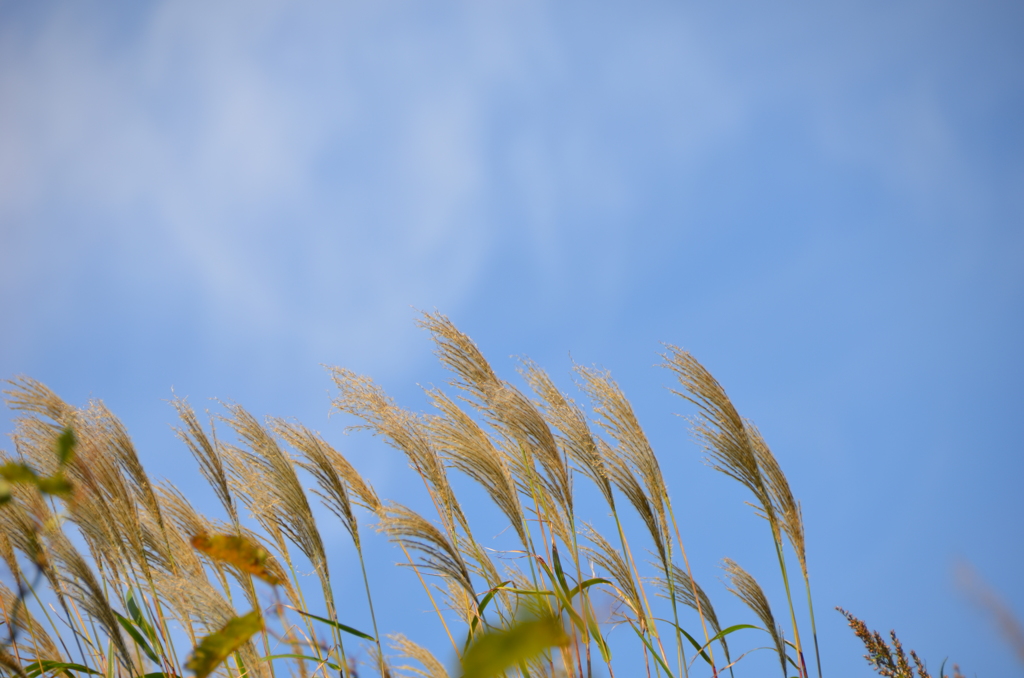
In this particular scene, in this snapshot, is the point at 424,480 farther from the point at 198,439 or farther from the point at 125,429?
the point at 125,429

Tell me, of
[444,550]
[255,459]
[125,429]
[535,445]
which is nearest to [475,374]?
[535,445]

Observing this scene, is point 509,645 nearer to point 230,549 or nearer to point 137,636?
point 230,549

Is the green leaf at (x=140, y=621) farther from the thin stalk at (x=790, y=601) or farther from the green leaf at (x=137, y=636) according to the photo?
the thin stalk at (x=790, y=601)

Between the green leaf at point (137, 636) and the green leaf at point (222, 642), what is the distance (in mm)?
2050

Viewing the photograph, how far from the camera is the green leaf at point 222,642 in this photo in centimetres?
75

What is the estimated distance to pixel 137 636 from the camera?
2.63 metres

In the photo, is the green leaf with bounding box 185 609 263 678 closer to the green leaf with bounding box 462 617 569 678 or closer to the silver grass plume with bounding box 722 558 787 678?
the green leaf with bounding box 462 617 569 678

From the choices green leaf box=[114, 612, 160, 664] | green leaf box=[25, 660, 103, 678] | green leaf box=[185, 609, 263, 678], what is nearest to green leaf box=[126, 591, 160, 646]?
green leaf box=[114, 612, 160, 664]

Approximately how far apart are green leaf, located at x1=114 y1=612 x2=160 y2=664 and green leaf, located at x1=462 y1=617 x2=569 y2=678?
2700 millimetres

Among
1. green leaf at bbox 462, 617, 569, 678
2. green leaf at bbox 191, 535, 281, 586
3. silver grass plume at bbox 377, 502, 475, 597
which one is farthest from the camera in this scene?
silver grass plume at bbox 377, 502, 475, 597

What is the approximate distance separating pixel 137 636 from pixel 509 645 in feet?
9.30

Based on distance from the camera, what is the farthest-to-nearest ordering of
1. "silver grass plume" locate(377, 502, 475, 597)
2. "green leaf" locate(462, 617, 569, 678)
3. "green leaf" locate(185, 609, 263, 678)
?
"silver grass plume" locate(377, 502, 475, 597)
"green leaf" locate(185, 609, 263, 678)
"green leaf" locate(462, 617, 569, 678)

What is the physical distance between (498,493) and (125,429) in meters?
1.35

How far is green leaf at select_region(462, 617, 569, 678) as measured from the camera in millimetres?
329
